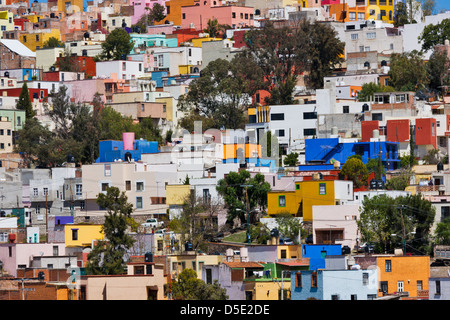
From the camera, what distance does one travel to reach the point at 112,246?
3228 centimetres

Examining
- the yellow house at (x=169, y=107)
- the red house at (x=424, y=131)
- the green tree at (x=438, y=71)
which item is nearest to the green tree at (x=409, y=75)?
the green tree at (x=438, y=71)

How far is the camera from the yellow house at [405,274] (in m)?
29.3

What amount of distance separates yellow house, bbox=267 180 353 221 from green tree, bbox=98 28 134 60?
36.0m

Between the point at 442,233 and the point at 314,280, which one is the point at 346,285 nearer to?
the point at 314,280

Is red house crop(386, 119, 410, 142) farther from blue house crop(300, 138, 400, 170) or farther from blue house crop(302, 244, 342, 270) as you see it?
blue house crop(302, 244, 342, 270)

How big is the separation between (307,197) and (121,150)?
43.5ft

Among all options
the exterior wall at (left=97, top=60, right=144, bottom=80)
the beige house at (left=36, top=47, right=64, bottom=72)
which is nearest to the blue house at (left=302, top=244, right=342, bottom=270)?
the exterior wall at (left=97, top=60, right=144, bottom=80)

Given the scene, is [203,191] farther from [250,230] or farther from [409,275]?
[409,275]

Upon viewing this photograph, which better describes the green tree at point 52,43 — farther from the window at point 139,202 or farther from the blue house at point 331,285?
the blue house at point 331,285

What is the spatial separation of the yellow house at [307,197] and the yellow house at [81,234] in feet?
22.4

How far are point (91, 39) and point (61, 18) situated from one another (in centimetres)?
1619

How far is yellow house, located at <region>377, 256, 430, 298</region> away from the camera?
2930 cm

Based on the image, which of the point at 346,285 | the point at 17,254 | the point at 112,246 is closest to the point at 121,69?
the point at 17,254

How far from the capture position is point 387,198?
37000 millimetres
